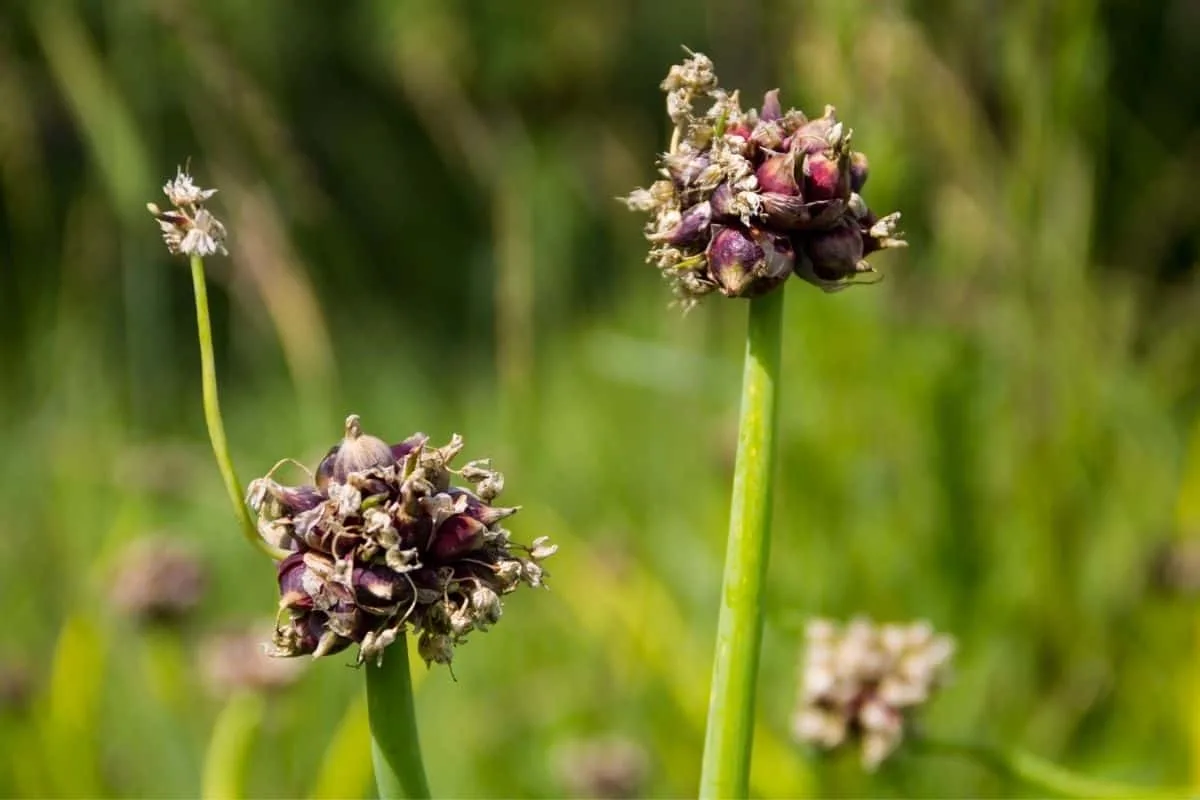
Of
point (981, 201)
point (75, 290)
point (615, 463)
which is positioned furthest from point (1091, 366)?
point (75, 290)

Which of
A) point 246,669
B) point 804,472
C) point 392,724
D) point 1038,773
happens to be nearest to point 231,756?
point 392,724

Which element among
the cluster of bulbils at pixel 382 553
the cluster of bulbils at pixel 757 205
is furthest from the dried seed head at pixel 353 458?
the cluster of bulbils at pixel 757 205

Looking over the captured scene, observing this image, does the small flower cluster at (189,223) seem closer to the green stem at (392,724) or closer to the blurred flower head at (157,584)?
the green stem at (392,724)

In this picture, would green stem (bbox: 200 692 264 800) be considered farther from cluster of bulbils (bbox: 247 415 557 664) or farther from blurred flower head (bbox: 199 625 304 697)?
blurred flower head (bbox: 199 625 304 697)

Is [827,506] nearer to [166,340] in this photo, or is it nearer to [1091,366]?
[1091,366]

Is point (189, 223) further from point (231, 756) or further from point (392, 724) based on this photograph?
point (231, 756)

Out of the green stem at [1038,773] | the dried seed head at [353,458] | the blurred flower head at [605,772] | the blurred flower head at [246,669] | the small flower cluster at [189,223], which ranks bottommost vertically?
the blurred flower head at [605,772]

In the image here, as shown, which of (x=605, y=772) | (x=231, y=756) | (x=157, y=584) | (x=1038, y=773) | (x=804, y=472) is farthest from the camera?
(x=804, y=472)
